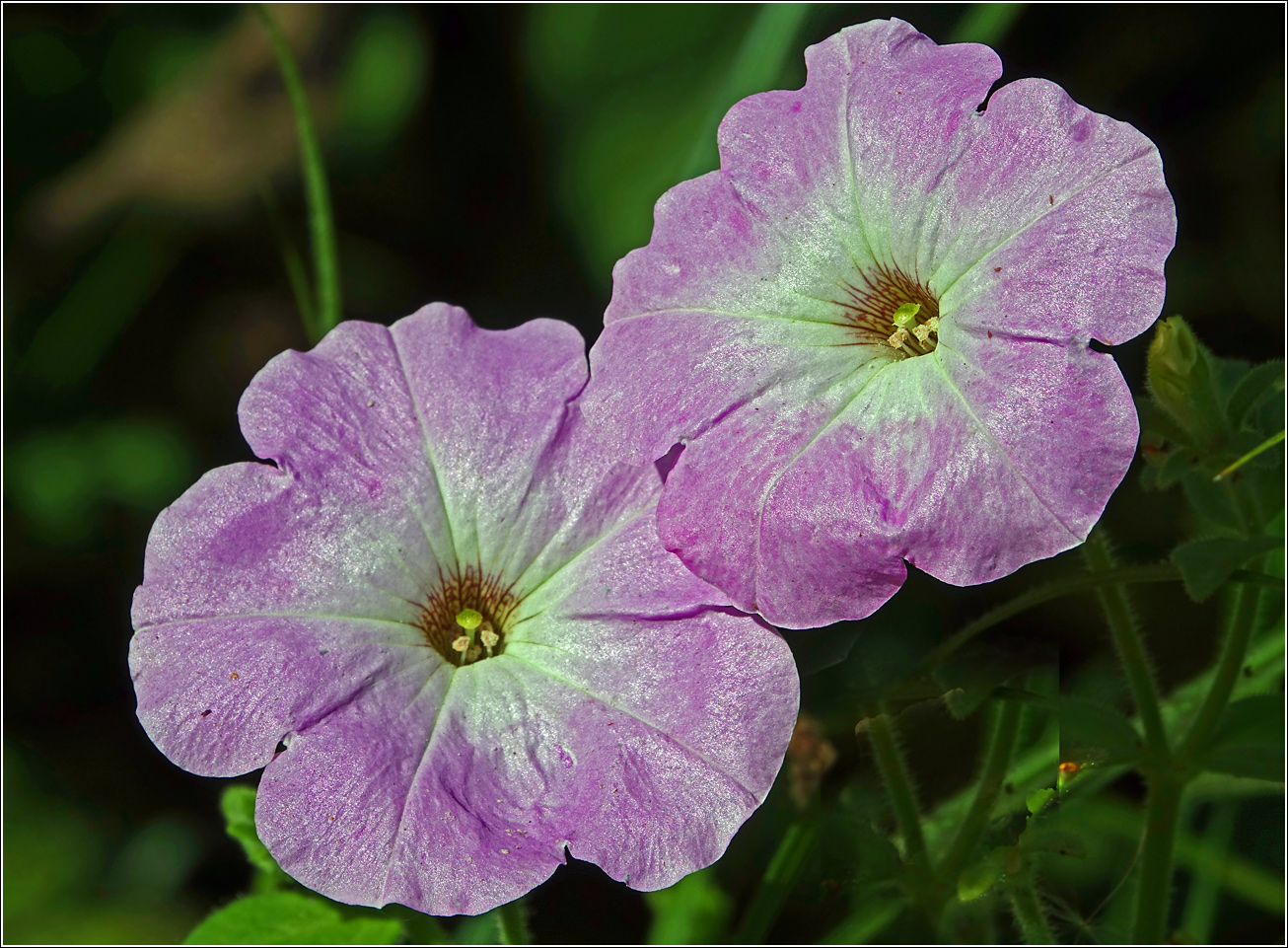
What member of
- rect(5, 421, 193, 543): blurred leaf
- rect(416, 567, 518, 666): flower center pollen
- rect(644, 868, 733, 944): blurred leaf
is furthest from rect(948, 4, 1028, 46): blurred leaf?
rect(5, 421, 193, 543): blurred leaf

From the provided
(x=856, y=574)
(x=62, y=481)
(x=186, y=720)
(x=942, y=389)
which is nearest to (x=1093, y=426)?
(x=942, y=389)

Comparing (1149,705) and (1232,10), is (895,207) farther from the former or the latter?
(1232,10)

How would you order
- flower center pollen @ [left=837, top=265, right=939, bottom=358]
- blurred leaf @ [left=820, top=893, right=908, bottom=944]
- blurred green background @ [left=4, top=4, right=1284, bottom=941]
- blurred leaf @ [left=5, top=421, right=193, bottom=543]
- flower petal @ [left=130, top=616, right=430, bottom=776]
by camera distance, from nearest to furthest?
flower petal @ [left=130, top=616, right=430, bottom=776] → flower center pollen @ [left=837, top=265, right=939, bottom=358] → blurred leaf @ [left=820, top=893, right=908, bottom=944] → blurred green background @ [left=4, top=4, right=1284, bottom=941] → blurred leaf @ [left=5, top=421, right=193, bottom=543]

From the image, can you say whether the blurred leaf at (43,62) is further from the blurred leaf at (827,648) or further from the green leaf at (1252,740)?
the green leaf at (1252,740)

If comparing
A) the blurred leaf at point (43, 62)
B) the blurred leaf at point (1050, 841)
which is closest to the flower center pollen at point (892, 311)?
the blurred leaf at point (1050, 841)

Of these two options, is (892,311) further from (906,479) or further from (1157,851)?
(1157,851)

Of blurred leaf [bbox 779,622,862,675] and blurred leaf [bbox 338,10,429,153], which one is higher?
blurred leaf [bbox 338,10,429,153]

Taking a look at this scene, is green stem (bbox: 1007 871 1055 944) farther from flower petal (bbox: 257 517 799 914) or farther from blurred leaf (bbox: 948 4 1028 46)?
blurred leaf (bbox: 948 4 1028 46)
